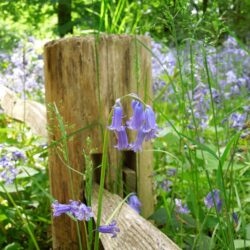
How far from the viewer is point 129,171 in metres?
2.58

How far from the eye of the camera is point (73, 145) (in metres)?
2.46

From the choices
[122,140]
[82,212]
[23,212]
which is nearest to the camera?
[82,212]

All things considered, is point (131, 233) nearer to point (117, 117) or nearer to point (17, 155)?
point (117, 117)

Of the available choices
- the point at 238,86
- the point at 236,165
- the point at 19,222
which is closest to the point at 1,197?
the point at 19,222

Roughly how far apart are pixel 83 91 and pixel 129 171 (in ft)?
1.47

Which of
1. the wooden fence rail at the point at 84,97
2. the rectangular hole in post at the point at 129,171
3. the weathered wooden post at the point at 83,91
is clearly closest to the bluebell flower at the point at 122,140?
the wooden fence rail at the point at 84,97

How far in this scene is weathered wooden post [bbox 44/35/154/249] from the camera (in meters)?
2.39

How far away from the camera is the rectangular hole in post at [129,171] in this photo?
257cm

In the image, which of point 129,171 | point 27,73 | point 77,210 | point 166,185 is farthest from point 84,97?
point 27,73

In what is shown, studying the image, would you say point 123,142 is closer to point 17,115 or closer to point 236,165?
point 236,165

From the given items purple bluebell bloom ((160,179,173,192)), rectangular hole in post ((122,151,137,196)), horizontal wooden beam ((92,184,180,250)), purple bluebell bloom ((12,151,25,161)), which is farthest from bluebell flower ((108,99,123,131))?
purple bluebell bloom ((160,179,173,192))

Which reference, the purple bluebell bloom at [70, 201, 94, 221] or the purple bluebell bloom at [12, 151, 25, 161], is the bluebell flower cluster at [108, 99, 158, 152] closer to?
the purple bluebell bloom at [70, 201, 94, 221]

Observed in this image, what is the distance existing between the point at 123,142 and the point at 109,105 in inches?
28.7

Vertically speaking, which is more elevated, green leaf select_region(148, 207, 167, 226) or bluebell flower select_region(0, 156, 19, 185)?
bluebell flower select_region(0, 156, 19, 185)
